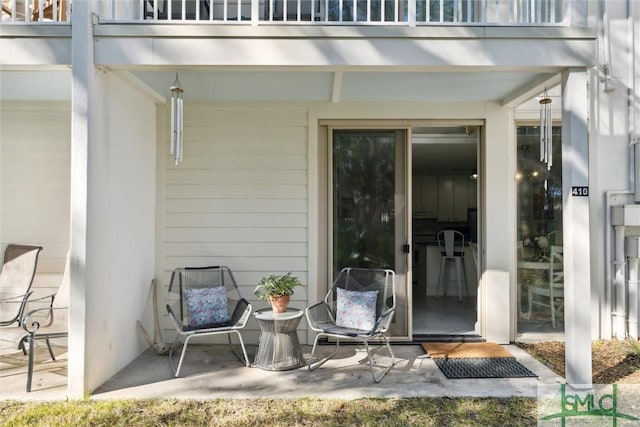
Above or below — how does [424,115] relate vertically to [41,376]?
above

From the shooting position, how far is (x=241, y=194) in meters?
4.29

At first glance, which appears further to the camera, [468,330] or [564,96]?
[468,330]

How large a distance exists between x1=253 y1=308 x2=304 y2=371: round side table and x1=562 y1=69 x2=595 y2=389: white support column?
203 centimetres

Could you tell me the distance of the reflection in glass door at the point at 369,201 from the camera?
4.35 metres

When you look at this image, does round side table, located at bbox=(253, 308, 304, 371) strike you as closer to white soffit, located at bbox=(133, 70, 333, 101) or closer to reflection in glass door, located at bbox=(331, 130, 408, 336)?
reflection in glass door, located at bbox=(331, 130, 408, 336)

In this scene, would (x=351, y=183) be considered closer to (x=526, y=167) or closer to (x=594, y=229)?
(x=526, y=167)

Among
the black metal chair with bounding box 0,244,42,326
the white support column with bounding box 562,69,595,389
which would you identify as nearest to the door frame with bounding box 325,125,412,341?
Result: the white support column with bounding box 562,69,595,389

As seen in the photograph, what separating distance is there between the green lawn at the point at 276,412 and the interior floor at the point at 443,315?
1.59 meters

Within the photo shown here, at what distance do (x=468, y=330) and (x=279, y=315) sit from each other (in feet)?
7.01

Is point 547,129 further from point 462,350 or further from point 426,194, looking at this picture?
point 426,194

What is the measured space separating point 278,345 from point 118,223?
5.33 feet

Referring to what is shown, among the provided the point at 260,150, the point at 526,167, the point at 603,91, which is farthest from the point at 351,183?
the point at 603,91

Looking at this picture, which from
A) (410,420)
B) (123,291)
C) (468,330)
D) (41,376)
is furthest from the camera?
(468,330)

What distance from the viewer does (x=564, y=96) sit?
10.1ft
